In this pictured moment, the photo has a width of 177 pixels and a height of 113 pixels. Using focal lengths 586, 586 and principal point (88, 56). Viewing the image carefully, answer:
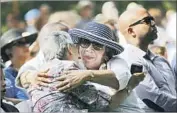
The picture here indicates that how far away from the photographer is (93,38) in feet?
17.1

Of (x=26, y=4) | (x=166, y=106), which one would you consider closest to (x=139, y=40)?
(x=166, y=106)

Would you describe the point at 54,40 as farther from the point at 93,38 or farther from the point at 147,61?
the point at 147,61

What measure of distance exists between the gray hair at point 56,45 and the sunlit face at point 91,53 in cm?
13

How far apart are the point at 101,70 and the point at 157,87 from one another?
0.62m

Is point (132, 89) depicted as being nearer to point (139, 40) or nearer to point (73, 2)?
point (139, 40)

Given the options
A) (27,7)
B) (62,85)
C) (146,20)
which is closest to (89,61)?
(62,85)

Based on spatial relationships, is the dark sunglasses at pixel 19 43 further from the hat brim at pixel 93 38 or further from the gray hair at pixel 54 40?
the hat brim at pixel 93 38

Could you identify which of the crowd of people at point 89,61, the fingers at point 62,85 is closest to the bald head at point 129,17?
the crowd of people at point 89,61

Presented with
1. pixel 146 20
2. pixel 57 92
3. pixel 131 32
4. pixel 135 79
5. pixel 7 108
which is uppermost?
pixel 146 20

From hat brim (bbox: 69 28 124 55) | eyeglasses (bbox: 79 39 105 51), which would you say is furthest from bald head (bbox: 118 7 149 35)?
eyeglasses (bbox: 79 39 105 51)

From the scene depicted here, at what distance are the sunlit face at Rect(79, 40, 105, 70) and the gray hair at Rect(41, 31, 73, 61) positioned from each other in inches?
5.1

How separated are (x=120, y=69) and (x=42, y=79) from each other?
2.31 feet

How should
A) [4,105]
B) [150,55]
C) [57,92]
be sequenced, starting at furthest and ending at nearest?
1. [150,55]
2. [4,105]
3. [57,92]

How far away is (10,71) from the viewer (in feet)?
17.9
